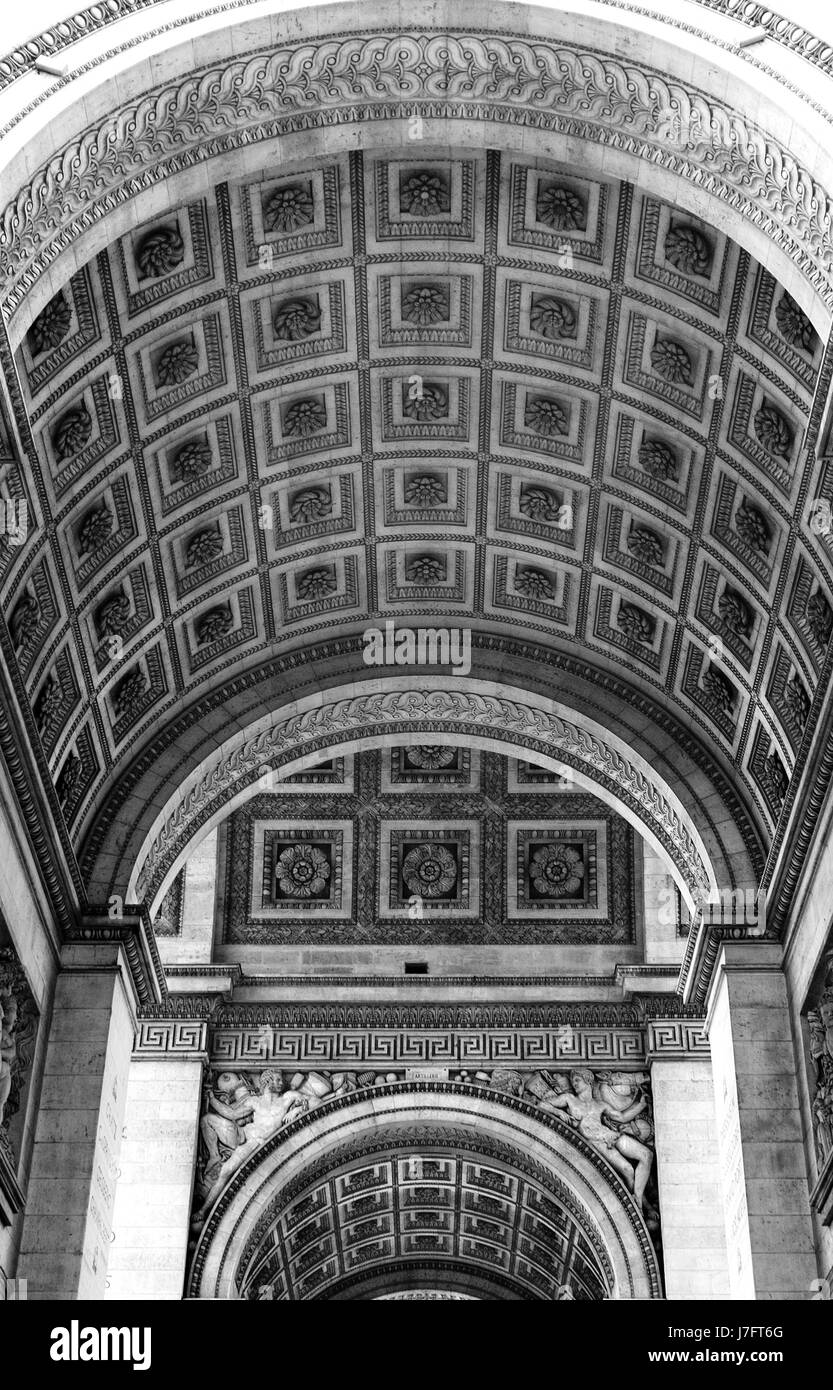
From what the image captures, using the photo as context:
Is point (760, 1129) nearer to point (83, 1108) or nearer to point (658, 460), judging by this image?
point (83, 1108)

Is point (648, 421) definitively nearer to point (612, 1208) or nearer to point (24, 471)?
point (24, 471)

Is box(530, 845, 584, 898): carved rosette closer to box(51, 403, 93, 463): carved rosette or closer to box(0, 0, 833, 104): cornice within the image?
box(51, 403, 93, 463): carved rosette

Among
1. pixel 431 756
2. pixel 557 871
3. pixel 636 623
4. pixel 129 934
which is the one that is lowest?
pixel 129 934

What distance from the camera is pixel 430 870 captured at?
34.2 meters

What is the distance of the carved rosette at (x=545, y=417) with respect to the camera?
2219cm

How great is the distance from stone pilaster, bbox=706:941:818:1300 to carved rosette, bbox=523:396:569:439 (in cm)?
662

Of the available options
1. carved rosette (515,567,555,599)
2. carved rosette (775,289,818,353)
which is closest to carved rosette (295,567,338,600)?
carved rosette (515,567,555,599)

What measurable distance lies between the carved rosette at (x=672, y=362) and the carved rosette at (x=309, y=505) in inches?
190

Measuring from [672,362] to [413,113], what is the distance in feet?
13.5

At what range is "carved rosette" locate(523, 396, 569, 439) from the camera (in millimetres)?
22188

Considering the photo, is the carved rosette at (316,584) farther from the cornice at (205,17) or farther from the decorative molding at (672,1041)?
the decorative molding at (672,1041)

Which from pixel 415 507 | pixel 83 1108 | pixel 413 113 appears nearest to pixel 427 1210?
pixel 83 1108

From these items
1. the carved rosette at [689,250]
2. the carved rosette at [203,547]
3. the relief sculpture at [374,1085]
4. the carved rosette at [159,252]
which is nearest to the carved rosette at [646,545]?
the carved rosette at [689,250]

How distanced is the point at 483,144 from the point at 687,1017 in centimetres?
1732
